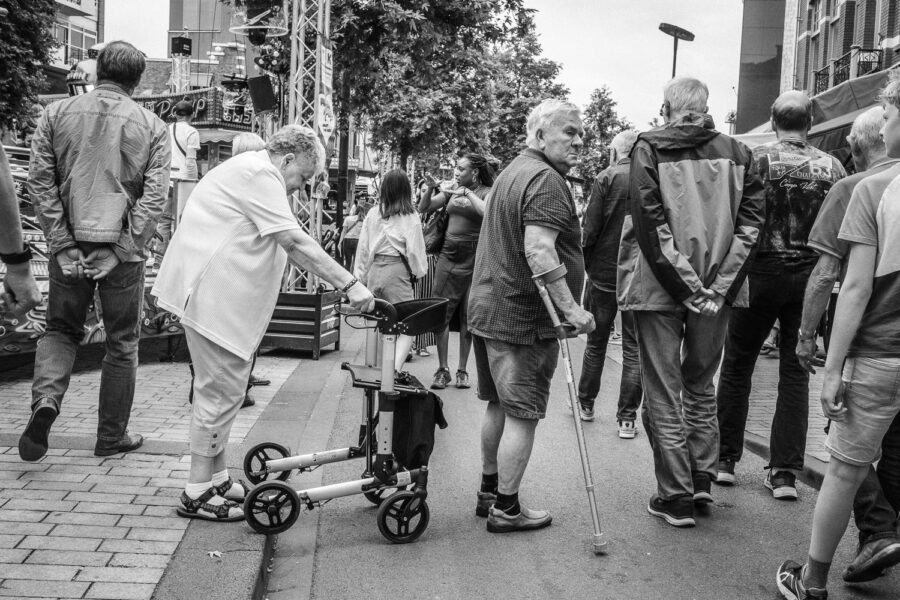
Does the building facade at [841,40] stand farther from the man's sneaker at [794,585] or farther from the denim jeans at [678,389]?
the man's sneaker at [794,585]

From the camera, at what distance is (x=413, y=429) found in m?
4.53

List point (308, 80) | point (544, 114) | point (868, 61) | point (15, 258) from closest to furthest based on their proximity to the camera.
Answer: point (15, 258) → point (544, 114) → point (308, 80) → point (868, 61)

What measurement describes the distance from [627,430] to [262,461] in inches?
117

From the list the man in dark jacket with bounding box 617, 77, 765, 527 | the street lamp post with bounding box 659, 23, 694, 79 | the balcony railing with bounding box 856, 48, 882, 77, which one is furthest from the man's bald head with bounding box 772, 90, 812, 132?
the balcony railing with bounding box 856, 48, 882, 77

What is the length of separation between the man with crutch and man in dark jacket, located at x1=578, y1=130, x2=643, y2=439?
234cm

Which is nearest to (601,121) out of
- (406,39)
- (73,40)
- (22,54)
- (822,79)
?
(822,79)

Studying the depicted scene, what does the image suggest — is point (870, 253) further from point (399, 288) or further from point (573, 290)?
point (399, 288)

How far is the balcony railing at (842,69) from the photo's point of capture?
25.7 m

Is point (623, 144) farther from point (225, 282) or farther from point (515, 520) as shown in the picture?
point (225, 282)

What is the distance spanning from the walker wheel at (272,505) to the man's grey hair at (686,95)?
8.80 feet

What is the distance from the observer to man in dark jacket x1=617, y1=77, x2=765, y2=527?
4.65 m

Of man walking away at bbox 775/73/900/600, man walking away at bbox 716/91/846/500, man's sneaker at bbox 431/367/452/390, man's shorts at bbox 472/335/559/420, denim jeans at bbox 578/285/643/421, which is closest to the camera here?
man walking away at bbox 775/73/900/600

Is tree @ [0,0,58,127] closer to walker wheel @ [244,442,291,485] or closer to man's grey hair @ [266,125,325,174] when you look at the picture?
walker wheel @ [244,442,291,485]

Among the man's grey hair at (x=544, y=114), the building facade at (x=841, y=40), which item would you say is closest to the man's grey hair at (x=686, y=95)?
the man's grey hair at (x=544, y=114)
